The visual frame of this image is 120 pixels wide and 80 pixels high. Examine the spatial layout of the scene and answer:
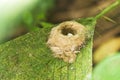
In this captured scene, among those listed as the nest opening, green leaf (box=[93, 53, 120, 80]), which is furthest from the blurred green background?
the nest opening

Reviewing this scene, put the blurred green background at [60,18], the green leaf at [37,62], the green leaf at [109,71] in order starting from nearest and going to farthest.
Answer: the green leaf at [37,62] < the green leaf at [109,71] < the blurred green background at [60,18]

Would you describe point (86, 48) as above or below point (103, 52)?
above

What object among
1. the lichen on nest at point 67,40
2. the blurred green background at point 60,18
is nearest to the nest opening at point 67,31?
the lichen on nest at point 67,40

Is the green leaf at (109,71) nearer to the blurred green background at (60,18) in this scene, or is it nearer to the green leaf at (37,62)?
the blurred green background at (60,18)

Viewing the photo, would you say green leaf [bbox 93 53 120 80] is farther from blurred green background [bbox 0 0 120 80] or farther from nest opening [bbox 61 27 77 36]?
nest opening [bbox 61 27 77 36]

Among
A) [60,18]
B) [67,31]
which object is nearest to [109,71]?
[67,31]

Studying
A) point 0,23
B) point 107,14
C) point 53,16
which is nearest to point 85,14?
point 53,16

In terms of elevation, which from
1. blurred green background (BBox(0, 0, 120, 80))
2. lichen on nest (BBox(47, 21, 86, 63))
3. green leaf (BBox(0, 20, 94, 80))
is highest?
lichen on nest (BBox(47, 21, 86, 63))

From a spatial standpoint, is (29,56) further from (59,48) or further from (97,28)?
(97,28)
